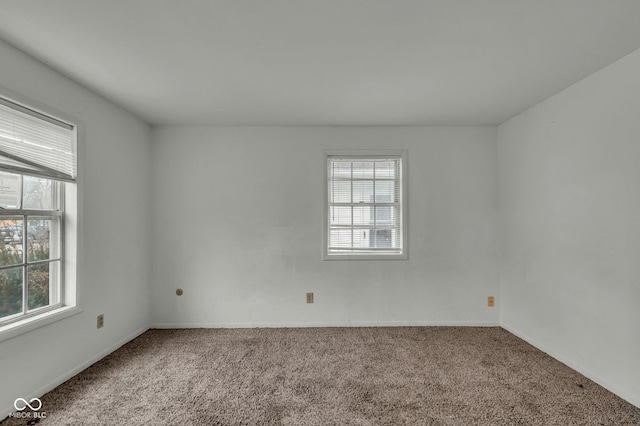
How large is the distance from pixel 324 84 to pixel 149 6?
1.28 meters

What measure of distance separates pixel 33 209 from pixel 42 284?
582mm

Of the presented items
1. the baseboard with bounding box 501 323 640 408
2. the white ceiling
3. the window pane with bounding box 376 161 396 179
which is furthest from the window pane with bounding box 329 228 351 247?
the baseboard with bounding box 501 323 640 408

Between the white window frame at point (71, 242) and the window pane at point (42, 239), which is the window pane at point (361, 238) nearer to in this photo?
the white window frame at point (71, 242)

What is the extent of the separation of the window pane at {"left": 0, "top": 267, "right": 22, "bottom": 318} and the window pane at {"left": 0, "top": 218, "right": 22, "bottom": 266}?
0.07 metres

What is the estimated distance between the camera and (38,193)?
2133mm

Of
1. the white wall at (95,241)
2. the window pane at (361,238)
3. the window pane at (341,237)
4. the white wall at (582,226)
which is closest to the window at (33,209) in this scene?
the white wall at (95,241)

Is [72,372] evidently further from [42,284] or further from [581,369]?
[581,369]

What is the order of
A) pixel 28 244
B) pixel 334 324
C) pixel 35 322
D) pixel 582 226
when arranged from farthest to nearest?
pixel 334 324 < pixel 582 226 < pixel 28 244 < pixel 35 322

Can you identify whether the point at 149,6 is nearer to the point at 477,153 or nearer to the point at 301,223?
the point at 301,223

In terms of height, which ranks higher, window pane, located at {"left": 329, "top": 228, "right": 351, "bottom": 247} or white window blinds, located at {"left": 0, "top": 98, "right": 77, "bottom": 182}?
white window blinds, located at {"left": 0, "top": 98, "right": 77, "bottom": 182}

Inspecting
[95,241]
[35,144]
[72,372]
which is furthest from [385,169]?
[72,372]

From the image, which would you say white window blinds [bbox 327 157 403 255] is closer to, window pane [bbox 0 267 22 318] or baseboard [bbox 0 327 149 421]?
baseboard [bbox 0 327 149 421]

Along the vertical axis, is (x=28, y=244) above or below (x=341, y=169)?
below

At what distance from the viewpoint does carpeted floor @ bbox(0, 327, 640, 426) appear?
183 cm
